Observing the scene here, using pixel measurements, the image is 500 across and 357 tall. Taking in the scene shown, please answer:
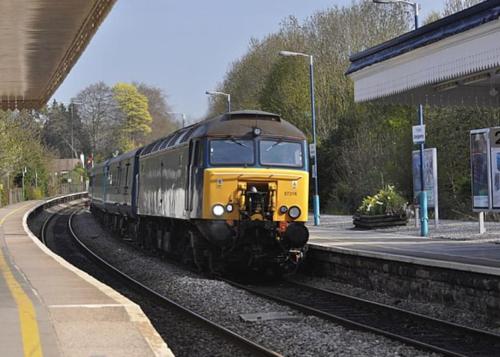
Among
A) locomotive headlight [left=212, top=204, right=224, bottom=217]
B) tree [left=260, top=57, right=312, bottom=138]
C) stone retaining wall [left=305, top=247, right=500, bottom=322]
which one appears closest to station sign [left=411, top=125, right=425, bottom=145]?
stone retaining wall [left=305, top=247, right=500, bottom=322]

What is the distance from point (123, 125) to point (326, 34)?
57.8 metres

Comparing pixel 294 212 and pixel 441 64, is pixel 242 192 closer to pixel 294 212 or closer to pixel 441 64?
pixel 294 212

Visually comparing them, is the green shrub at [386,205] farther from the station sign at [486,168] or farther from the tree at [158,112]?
the tree at [158,112]

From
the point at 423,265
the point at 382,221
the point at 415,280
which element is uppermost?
the point at 382,221

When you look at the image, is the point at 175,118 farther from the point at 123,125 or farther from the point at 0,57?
the point at 0,57

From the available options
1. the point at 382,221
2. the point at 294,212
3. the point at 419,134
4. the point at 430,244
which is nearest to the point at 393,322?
the point at 294,212

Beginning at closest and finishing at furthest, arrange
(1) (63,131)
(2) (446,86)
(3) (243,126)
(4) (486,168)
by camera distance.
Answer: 1. (2) (446,86)
2. (3) (243,126)
3. (4) (486,168)
4. (1) (63,131)

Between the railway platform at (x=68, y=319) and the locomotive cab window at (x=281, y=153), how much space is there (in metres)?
4.56

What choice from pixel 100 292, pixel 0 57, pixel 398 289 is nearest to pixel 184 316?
pixel 100 292

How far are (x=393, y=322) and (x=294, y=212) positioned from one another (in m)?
4.56

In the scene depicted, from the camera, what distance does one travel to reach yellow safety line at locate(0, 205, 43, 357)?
23.9ft

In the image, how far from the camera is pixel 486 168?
18938 mm

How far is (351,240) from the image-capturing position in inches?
814

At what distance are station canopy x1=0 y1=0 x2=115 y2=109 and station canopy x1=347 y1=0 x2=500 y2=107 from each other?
5.26 m
